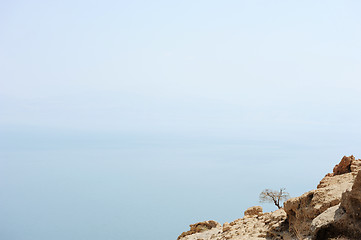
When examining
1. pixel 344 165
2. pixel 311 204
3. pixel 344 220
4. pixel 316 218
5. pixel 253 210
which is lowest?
pixel 253 210

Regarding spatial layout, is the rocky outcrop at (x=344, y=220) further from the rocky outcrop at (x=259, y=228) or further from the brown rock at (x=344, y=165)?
the brown rock at (x=344, y=165)

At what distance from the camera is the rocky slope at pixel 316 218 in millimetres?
10398

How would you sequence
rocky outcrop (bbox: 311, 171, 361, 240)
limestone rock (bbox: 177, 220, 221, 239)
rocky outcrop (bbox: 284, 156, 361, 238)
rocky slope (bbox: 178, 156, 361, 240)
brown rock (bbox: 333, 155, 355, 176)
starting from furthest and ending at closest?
limestone rock (bbox: 177, 220, 221, 239)
brown rock (bbox: 333, 155, 355, 176)
rocky outcrop (bbox: 284, 156, 361, 238)
rocky slope (bbox: 178, 156, 361, 240)
rocky outcrop (bbox: 311, 171, 361, 240)

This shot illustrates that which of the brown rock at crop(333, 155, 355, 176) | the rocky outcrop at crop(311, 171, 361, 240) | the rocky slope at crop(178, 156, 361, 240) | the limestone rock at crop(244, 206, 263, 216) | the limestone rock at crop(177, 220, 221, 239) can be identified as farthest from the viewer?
the limestone rock at crop(177, 220, 221, 239)

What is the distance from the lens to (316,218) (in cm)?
1133

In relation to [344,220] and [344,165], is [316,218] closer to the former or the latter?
[344,220]

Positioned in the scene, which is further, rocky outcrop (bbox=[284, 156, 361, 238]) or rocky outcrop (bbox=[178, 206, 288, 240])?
rocky outcrop (bbox=[178, 206, 288, 240])

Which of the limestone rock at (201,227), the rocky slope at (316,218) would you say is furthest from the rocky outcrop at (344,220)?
the limestone rock at (201,227)

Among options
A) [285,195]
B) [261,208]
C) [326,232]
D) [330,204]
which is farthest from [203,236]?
[326,232]

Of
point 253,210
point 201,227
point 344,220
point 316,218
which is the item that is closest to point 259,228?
point 253,210

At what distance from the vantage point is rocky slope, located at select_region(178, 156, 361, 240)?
10.4 m

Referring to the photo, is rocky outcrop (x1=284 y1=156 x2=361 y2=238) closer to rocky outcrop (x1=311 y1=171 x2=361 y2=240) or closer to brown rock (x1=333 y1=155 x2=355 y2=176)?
brown rock (x1=333 y1=155 x2=355 y2=176)

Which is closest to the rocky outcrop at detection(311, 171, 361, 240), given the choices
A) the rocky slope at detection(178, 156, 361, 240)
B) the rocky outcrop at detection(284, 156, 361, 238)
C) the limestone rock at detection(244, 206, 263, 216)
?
the rocky slope at detection(178, 156, 361, 240)

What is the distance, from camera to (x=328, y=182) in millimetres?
20953
